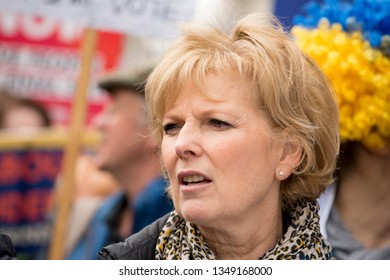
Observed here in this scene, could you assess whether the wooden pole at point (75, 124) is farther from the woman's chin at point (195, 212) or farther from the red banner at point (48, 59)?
the woman's chin at point (195, 212)

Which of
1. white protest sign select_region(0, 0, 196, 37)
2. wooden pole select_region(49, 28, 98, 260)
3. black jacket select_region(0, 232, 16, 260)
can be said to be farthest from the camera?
wooden pole select_region(49, 28, 98, 260)

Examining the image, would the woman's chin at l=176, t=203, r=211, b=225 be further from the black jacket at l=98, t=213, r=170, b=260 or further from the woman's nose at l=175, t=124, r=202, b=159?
the black jacket at l=98, t=213, r=170, b=260

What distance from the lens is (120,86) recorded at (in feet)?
17.4

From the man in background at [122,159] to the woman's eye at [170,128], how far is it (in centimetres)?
256

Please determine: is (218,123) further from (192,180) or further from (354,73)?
(354,73)

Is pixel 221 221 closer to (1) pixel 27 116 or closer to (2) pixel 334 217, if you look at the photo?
(2) pixel 334 217

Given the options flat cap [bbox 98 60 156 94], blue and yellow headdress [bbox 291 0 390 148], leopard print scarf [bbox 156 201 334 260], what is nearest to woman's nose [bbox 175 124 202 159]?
leopard print scarf [bbox 156 201 334 260]

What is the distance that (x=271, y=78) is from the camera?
100.0 inches

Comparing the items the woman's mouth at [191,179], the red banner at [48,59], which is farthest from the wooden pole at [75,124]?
the woman's mouth at [191,179]

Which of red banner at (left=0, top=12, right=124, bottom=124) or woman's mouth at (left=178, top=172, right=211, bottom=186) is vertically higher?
red banner at (left=0, top=12, right=124, bottom=124)

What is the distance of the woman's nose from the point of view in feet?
8.17

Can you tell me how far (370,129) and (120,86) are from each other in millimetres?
1949

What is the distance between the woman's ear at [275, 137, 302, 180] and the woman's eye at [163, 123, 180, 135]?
35cm
